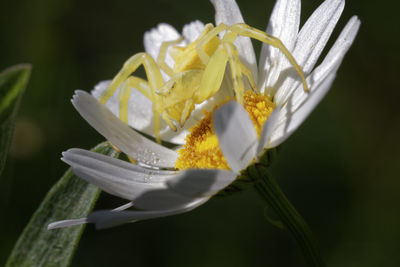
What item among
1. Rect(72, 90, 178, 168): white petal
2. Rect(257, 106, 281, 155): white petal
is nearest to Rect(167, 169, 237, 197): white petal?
Rect(257, 106, 281, 155): white petal

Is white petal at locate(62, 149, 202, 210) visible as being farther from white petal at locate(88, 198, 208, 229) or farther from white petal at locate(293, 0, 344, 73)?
white petal at locate(293, 0, 344, 73)

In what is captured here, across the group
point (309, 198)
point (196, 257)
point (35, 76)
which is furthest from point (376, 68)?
point (35, 76)

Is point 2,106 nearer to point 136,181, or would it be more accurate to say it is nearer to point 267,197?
point 136,181

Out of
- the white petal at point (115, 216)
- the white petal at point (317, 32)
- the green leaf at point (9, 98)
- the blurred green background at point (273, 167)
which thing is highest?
the green leaf at point (9, 98)

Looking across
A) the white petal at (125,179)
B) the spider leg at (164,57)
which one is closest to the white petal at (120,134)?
the white petal at (125,179)

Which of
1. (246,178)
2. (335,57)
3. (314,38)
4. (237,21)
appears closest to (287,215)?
(246,178)

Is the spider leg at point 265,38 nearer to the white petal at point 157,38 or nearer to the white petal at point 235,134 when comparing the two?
the white petal at point 235,134

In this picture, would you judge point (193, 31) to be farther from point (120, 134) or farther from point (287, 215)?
point (287, 215)
